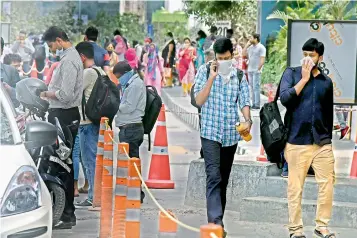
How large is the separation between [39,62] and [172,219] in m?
30.7

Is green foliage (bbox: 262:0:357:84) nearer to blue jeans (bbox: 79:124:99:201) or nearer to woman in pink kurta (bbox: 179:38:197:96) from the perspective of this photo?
woman in pink kurta (bbox: 179:38:197:96)

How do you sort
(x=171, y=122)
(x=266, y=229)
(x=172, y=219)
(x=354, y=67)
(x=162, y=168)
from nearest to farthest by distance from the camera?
1. (x=172, y=219)
2. (x=266, y=229)
3. (x=354, y=67)
4. (x=162, y=168)
5. (x=171, y=122)

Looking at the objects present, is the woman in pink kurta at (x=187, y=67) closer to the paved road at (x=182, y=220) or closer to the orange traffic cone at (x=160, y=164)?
the paved road at (x=182, y=220)

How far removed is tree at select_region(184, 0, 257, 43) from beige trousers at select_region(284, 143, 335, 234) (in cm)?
3110

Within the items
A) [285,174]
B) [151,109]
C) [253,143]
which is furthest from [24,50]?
[285,174]

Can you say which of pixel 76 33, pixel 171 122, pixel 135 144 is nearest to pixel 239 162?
pixel 135 144

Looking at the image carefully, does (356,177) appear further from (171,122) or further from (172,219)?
(171,122)

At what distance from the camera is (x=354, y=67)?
13.6 meters

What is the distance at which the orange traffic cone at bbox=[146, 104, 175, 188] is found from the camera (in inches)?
579

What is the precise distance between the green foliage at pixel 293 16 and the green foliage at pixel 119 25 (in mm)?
39238

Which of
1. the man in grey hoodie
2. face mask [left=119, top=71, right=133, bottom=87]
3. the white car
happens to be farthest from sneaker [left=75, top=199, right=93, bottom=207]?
the man in grey hoodie

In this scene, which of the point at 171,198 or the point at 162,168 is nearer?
the point at 171,198

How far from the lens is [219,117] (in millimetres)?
10195

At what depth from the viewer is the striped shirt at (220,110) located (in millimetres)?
10164
